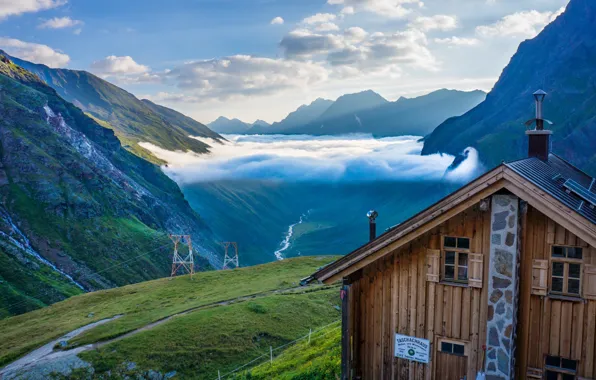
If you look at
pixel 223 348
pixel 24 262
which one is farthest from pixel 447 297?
pixel 24 262

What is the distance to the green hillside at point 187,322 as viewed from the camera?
50219mm

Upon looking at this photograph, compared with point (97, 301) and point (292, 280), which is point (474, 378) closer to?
point (292, 280)

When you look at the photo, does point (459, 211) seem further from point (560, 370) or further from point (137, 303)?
point (137, 303)

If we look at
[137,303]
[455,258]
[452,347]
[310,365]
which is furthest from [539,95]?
[137,303]

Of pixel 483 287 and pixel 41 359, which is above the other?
pixel 483 287

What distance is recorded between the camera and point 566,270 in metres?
17.1

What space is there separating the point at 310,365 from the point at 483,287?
17.3 meters

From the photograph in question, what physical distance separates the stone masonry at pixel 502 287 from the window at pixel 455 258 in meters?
1.07

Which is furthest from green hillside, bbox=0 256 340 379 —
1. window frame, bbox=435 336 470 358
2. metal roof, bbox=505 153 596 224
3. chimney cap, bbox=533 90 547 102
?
chimney cap, bbox=533 90 547 102

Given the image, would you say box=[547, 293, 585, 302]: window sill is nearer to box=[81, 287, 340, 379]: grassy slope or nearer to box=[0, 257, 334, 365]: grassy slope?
box=[81, 287, 340, 379]: grassy slope

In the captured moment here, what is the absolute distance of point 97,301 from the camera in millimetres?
88188

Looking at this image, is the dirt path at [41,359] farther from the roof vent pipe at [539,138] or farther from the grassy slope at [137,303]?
the roof vent pipe at [539,138]

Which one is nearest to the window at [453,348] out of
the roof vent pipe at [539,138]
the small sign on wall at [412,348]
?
the small sign on wall at [412,348]

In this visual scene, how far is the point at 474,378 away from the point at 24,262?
502ft
